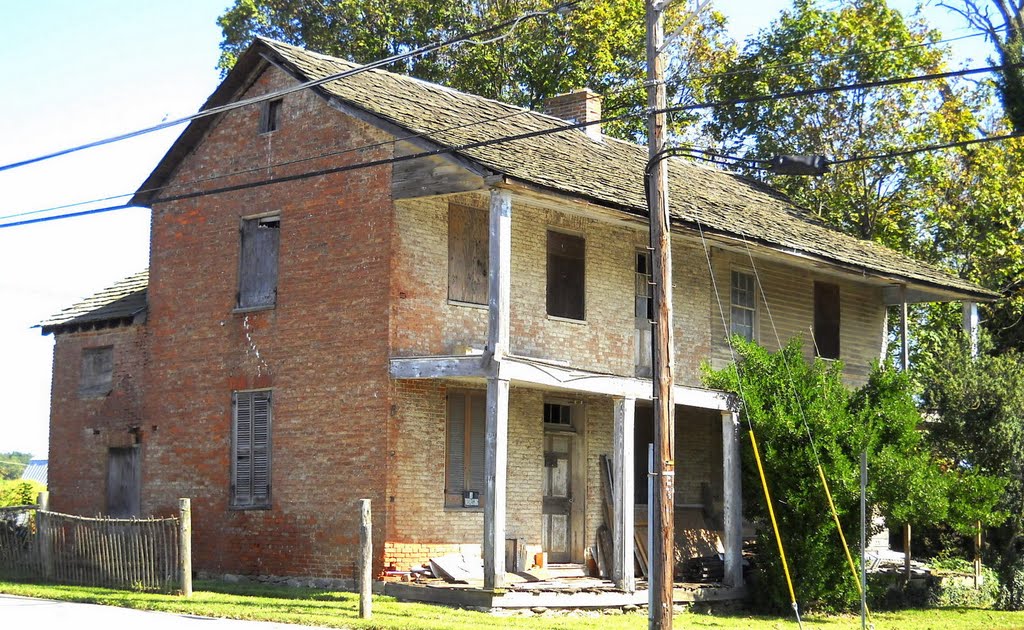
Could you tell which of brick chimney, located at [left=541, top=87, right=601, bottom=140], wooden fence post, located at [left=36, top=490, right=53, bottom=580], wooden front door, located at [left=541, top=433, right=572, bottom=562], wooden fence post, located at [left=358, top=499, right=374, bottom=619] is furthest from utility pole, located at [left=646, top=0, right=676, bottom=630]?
brick chimney, located at [left=541, top=87, right=601, bottom=140]

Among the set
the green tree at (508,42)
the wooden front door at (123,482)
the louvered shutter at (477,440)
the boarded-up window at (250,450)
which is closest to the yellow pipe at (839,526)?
the louvered shutter at (477,440)

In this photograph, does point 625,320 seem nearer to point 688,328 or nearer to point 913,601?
point 688,328

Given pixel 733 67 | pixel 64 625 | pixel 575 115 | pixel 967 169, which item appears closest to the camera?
A: pixel 64 625

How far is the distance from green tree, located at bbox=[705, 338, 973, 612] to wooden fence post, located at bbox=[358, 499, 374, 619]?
22.8 feet

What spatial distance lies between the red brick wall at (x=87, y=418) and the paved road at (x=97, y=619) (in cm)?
680

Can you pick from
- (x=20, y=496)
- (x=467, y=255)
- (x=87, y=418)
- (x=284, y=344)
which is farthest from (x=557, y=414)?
(x=20, y=496)

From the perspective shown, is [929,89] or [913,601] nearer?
[913,601]

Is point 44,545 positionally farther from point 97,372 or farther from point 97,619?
point 97,619

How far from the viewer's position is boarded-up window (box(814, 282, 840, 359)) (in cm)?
2702

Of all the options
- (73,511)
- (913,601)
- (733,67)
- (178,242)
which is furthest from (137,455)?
(733,67)

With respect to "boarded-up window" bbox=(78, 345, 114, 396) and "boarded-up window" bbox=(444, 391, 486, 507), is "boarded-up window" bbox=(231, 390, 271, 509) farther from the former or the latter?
"boarded-up window" bbox=(78, 345, 114, 396)

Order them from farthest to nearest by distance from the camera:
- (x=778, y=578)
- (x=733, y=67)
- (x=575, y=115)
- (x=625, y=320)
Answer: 1. (x=733, y=67)
2. (x=575, y=115)
3. (x=625, y=320)
4. (x=778, y=578)

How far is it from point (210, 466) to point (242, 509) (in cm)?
108

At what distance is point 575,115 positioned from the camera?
26562 mm
